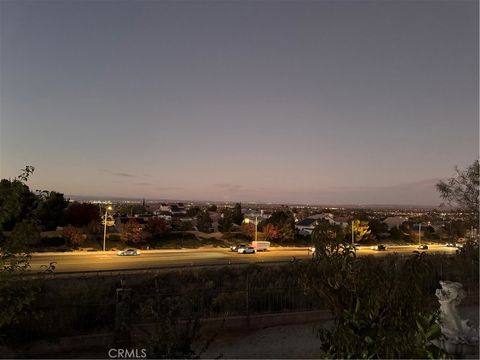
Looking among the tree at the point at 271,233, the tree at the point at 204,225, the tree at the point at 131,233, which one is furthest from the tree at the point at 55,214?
the tree at the point at 271,233

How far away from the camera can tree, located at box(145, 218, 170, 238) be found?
173ft

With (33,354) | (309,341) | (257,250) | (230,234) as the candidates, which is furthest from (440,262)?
(230,234)

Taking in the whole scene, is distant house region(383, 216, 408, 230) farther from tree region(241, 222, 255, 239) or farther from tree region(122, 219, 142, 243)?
tree region(122, 219, 142, 243)

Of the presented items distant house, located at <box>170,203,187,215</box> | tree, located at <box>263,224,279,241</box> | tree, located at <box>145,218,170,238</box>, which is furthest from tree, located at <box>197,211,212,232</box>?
distant house, located at <box>170,203,187,215</box>

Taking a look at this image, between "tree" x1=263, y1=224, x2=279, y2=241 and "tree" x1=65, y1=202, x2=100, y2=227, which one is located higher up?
"tree" x1=65, y1=202, x2=100, y2=227

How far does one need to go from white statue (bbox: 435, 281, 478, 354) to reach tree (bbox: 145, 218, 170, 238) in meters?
48.3

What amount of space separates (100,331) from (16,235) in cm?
453

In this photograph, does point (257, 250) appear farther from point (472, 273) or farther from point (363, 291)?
point (363, 291)

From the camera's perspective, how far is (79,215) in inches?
2122

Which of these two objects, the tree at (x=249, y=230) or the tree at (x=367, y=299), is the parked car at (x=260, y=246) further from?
the tree at (x=367, y=299)

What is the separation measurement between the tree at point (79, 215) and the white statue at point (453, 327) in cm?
5086

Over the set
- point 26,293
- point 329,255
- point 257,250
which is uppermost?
point 329,255

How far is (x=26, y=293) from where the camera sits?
689cm

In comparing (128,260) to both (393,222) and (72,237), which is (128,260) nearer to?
(72,237)
